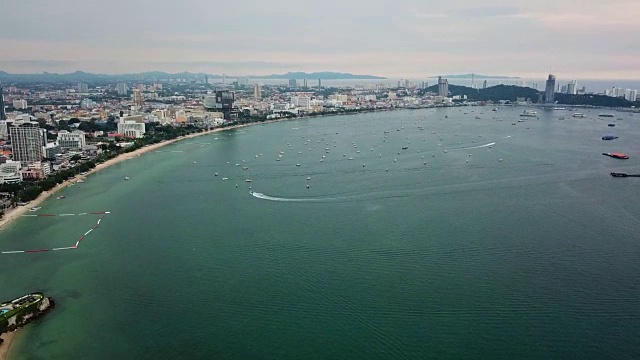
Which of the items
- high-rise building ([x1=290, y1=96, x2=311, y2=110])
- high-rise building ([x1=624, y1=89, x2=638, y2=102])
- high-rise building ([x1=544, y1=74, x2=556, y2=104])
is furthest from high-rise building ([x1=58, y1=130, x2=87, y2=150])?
high-rise building ([x1=624, y1=89, x2=638, y2=102])

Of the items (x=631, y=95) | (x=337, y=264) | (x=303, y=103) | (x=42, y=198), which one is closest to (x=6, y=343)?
(x=337, y=264)

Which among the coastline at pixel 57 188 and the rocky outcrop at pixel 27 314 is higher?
the coastline at pixel 57 188

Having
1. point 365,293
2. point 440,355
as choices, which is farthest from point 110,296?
point 440,355

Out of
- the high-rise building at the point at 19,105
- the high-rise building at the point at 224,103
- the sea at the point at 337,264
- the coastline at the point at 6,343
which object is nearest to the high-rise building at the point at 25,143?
the sea at the point at 337,264

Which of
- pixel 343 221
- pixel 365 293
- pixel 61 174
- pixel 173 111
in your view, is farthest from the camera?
pixel 173 111

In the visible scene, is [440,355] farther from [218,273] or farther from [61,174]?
[61,174]

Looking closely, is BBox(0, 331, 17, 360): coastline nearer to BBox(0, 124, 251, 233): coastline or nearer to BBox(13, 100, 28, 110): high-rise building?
BBox(0, 124, 251, 233): coastline

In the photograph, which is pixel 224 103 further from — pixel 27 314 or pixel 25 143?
pixel 27 314

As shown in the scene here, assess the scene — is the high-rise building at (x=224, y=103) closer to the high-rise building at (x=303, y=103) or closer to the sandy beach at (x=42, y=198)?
the sandy beach at (x=42, y=198)
